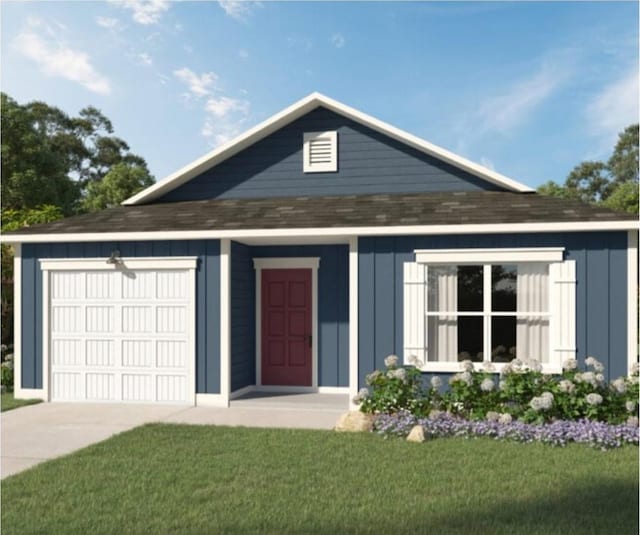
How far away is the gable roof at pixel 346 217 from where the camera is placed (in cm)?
1014

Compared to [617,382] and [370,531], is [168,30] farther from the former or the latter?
[370,531]

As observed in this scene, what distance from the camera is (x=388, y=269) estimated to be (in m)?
10.6

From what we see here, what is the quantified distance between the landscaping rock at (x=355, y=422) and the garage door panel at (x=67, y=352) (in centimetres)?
520

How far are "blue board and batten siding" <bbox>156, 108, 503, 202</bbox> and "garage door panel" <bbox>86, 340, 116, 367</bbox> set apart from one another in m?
3.56

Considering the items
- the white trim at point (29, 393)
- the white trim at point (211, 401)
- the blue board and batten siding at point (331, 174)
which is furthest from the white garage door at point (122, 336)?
the blue board and batten siding at point (331, 174)

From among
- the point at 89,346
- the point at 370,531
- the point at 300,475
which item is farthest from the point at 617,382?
the point at 89,346

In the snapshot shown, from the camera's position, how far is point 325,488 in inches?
246

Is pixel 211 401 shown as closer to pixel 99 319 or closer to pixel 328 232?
pixel 99 319

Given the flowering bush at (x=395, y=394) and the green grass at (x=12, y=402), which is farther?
the green grass at (x=12, y=402)

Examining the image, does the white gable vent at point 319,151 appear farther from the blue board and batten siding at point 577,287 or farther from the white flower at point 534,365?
the white flower at point 534,365

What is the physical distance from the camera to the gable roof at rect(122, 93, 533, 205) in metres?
12.5

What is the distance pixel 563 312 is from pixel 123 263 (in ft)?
23.5

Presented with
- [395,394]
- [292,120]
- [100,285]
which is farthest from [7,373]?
[395,394]

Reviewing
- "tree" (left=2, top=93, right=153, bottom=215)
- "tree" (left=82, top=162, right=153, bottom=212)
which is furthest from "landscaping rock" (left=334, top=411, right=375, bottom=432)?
"tree" (left=82, top=162, right=153, bottom=212)
